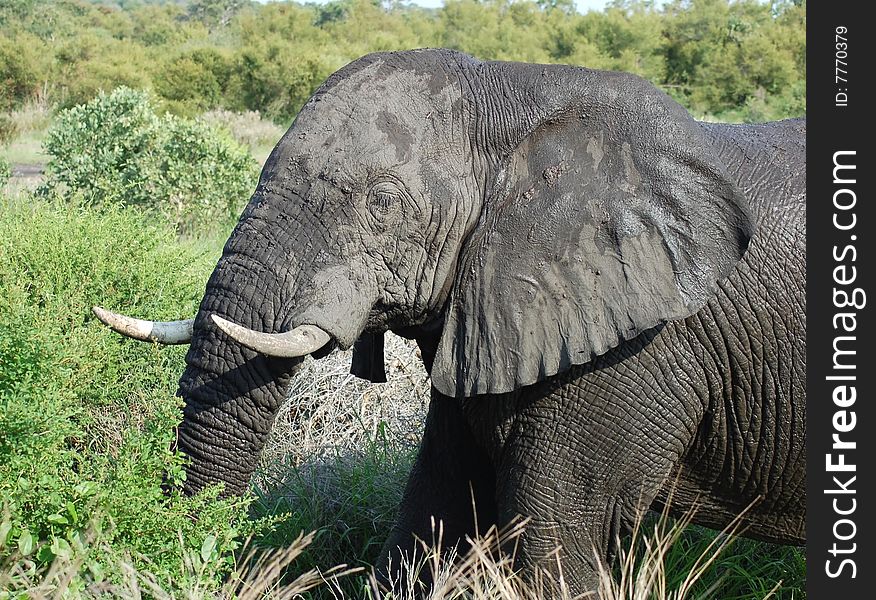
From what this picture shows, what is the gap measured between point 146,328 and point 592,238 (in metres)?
1.40

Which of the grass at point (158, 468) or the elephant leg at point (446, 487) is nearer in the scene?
the grass at point (158, 468)

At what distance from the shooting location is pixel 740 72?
3625 centimetres

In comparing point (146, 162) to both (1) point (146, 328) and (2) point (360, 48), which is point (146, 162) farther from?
(2) point (360, 48)

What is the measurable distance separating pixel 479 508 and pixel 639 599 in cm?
91

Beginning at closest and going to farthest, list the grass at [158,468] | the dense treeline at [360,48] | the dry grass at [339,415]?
1. the grass at [158,468]
2. the dry grass at [339,415]
3. the dense treeline at [360,48]

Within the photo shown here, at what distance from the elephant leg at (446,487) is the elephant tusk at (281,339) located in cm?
96

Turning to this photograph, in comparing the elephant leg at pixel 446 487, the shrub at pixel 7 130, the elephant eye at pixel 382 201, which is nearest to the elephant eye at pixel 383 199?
the elephant eye at pixel 382 201

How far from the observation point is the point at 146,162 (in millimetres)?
10188

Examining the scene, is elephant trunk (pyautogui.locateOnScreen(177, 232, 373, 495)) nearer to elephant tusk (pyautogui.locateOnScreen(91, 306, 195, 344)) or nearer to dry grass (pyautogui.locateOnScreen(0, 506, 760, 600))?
elephant tusk (pyautogui.locateOnScreen(91, 306, 195, 344))

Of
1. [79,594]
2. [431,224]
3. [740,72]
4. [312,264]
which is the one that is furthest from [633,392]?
[740,72]

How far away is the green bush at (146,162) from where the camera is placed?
10.0 meters

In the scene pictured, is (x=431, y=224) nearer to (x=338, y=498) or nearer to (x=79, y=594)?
(x=79, y=594)

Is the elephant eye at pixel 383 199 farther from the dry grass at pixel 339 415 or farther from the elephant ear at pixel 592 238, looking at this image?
the dry grass at pixel 339 415

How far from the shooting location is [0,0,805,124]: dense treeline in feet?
84.1
